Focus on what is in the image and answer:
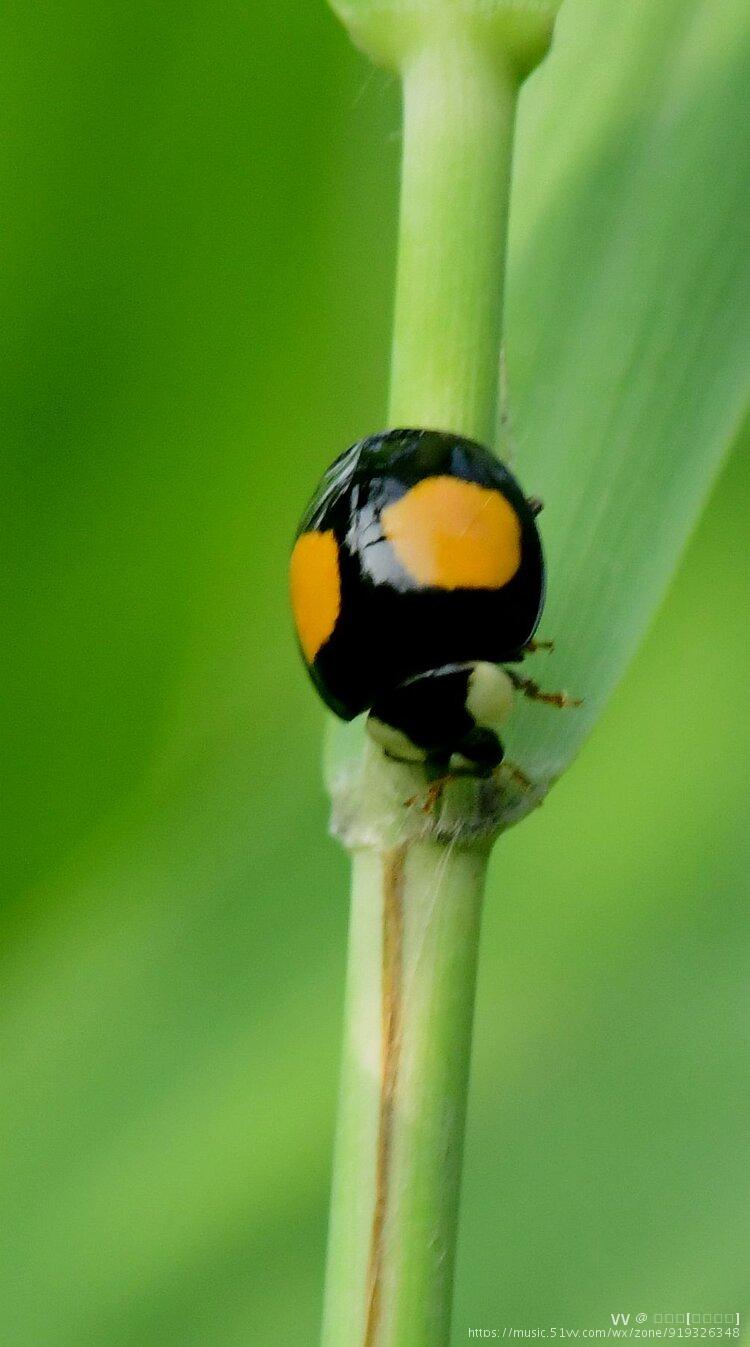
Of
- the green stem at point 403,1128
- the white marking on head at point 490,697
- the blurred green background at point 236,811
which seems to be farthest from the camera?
the blurred green background at point 236,811

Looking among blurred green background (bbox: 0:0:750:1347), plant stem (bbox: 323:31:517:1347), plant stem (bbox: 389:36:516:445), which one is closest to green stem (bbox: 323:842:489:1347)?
plant stem (bbox: 323:31:517:1347)

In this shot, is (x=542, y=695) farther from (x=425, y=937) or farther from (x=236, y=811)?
(x=236, y=811)

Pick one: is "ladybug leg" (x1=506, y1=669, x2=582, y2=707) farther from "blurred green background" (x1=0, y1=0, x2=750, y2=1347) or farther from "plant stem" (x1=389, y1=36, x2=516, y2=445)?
"blurred green background" (x1=0, y1=0, x2=750, y2=1347)

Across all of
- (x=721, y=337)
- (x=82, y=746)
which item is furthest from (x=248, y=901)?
(x=721, y=337)

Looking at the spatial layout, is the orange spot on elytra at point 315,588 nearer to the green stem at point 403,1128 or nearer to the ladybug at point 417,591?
the ladybug at point 417,591

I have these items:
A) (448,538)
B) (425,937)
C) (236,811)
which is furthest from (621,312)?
(236,811)

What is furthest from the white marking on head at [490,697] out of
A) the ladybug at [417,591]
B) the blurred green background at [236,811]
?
the blurred green background at [236,811]

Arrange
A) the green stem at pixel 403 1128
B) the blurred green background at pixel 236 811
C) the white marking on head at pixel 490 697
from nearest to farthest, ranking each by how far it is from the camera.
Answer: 1. the green stem at pixel 403 1128
2. the white marking on head at pixel 490 697
3. the blurred green background at pixel 236 811

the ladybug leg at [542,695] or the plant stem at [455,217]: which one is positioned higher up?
the plant stem at [455,217]
